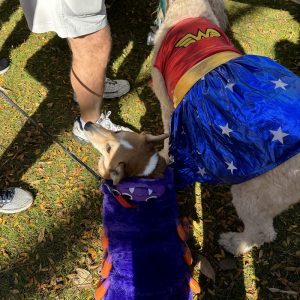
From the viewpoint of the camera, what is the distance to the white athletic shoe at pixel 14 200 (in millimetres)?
3174

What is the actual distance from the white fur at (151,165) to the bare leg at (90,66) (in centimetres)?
87

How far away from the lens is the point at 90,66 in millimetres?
2955

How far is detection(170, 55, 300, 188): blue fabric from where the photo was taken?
82.4 inches

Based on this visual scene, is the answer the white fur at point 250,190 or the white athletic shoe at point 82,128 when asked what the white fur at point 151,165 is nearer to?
the white fur at point 250,190

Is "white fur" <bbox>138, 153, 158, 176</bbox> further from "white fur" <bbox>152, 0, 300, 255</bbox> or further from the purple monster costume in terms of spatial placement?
"white fur" <bbox>152, 0, 300, 255</bbox>

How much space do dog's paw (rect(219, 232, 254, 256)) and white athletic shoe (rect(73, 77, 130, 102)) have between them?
1869mm

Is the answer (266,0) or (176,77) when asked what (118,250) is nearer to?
(176,77)

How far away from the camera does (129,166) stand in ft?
8.37

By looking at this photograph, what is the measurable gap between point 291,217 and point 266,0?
3.24 m

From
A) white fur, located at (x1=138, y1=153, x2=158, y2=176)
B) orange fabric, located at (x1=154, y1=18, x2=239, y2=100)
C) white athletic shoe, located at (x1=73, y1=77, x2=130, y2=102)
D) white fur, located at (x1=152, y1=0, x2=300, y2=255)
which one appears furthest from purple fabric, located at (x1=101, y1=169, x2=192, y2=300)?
white athletic shoe, located at (x1=73, y1=77, x2=130, y2=102)

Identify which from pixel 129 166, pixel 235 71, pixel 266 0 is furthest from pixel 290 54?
pixel 129 166

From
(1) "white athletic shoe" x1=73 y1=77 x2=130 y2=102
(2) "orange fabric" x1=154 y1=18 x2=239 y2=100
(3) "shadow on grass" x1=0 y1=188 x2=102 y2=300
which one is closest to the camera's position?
(2) "orange fabric" x1=154 y1=18 x2=239 y2=100

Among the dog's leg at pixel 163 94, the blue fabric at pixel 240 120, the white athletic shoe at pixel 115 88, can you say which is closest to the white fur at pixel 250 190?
the dog's leg at pixel 163 94

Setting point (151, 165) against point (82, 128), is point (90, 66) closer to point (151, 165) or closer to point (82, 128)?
point (82, 128)
